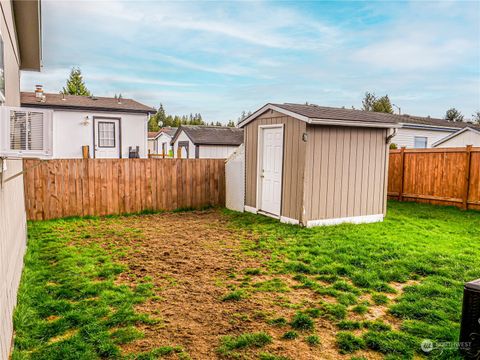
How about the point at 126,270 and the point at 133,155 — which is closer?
the point at 126,270

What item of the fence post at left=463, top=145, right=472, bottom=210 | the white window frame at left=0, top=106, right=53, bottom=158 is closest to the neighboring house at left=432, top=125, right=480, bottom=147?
the fence post at left=463, top=145, right=472, bottom=210

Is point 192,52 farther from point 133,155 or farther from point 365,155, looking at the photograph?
point 365,155

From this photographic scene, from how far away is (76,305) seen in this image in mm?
3688

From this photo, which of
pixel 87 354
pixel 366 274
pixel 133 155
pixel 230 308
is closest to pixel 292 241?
pixel 366 274

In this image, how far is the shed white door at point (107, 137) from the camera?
51.9 feet

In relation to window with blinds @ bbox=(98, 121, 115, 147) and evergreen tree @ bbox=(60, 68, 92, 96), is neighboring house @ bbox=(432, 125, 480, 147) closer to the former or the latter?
window with blinds @ bbox=(98, 121, 115, 147)

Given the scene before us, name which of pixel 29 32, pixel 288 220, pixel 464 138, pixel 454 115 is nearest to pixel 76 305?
pixel 29 32

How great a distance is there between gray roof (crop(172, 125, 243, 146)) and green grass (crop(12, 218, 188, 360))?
1887 cm

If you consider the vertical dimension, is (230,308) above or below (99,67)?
below

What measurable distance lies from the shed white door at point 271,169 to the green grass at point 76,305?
148 inches

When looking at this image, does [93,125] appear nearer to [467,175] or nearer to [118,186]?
[118,186]

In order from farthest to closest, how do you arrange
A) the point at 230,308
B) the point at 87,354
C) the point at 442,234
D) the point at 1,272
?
1. the point at 442,234
2. the point at 230,308
3. the point at 87,354
4. the point at 1,272

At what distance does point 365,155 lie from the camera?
327 inches

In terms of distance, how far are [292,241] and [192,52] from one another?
61.2 feet
